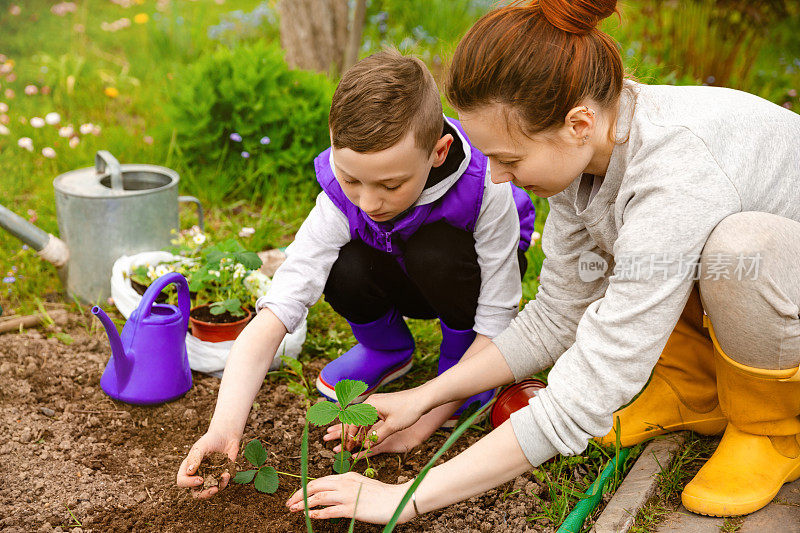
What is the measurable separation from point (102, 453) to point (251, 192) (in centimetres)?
148

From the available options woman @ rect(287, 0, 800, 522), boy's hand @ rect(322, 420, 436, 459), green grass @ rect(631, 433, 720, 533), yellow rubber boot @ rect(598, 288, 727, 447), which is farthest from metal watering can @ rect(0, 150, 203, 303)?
green grass @ rect(631, 433, 720, 533)

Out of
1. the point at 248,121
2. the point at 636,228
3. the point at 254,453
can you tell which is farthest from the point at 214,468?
the point at 248,121

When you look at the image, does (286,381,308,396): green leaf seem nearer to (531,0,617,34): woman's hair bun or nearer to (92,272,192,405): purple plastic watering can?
(92,272,192,405): purple plastic watering can

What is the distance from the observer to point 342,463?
1572mm

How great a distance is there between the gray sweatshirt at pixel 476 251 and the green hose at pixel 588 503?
1.35 feet

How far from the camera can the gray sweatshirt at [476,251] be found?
1.69 metres

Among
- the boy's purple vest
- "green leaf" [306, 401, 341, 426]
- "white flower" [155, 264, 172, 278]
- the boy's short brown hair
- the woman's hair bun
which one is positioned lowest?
"white flower" [155, 264, 172, 278]

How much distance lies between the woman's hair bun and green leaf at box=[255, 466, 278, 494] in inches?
41.7

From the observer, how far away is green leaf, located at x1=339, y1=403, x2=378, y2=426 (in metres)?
1.44

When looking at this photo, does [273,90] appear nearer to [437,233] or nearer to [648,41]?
[437,233]

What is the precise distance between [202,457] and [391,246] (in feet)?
2.22

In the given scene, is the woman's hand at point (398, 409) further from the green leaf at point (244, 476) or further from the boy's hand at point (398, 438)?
the green leaf at point (244, 476)

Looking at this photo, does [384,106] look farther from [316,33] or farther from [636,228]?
[316,33]

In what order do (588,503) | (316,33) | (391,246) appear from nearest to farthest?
(588,503) < (391,246) < (316,33)
